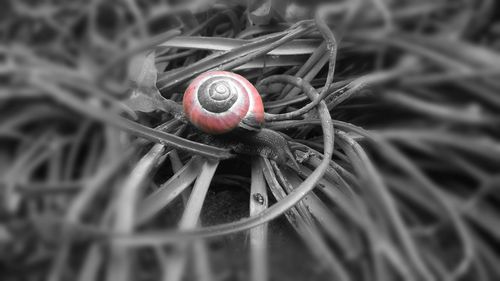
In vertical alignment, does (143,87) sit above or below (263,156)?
above

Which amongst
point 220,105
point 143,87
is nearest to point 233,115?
point 220,105

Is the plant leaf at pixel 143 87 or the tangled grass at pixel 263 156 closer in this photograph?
the tangled grass at pixel 263 156

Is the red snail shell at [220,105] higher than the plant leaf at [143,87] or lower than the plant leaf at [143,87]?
lower

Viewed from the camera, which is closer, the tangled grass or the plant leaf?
the tangled grass

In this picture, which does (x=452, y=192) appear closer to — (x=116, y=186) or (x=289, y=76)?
(x=289, y=76)

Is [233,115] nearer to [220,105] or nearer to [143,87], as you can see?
[220,105]
